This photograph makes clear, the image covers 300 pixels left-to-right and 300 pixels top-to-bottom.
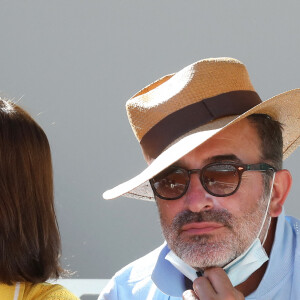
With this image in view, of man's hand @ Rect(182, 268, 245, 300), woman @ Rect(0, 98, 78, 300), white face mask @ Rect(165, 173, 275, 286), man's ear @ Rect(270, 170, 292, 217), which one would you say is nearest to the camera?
man's hand @ Rect(182, 268, 245, 300)

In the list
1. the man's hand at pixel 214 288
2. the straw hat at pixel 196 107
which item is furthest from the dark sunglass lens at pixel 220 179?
the man's hand at pixel 214 288

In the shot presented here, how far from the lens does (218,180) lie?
6.59 feet

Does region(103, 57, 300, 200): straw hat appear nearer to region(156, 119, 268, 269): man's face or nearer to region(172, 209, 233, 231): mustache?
region(156, 119, 268, 269): man's face

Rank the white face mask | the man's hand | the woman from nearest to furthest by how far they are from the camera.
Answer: the man's hand
the woman
the white face mask

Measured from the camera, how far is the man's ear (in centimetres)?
216

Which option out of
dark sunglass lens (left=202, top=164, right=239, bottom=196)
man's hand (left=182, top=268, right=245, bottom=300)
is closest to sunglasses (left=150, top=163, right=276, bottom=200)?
dark sunglass lens (left=202, top=164, right=239, bottom=196)

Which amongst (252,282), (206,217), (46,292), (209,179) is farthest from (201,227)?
(46,292)

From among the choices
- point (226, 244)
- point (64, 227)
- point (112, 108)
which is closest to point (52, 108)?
point (112, 108)

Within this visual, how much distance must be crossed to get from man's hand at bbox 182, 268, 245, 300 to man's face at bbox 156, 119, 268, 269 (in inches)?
4.7

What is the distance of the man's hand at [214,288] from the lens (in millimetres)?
1803

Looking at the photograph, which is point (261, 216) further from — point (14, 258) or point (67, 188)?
point (67, 188)

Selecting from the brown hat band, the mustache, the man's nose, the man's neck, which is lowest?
the man's neck

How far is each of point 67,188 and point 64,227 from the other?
297mm

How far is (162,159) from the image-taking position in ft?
6.53
